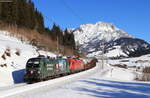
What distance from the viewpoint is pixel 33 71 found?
28781 mm

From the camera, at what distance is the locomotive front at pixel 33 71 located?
28234 millimetres

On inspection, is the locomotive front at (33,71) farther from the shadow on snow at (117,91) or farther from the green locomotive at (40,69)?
the shadow on snow at (117,91)

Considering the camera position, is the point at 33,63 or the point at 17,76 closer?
the point at 33,63

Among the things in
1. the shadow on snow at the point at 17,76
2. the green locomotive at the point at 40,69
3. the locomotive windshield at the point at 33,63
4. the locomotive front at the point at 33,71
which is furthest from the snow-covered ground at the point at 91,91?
the shadow on snow at the point at 17,76

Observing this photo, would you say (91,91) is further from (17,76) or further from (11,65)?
(11,65)

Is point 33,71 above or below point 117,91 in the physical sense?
above

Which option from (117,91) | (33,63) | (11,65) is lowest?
(117,91)

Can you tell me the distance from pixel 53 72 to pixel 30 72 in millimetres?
5735

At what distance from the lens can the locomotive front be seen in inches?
1112

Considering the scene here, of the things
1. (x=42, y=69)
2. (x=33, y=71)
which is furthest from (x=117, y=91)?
(x=42, y=69)

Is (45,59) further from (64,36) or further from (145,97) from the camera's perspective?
(64,36)

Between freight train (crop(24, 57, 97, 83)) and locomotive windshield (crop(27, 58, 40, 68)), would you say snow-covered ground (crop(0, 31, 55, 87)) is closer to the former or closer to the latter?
freight train (crop(24, 57, 97, 83))

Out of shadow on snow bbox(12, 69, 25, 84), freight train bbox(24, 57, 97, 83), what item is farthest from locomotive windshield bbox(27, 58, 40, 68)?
shadow on snow bbox(12, 69, 25, 84)

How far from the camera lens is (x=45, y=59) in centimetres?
3122
